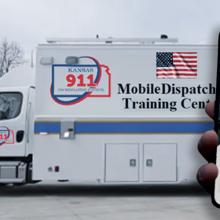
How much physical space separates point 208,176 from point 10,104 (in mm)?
9519

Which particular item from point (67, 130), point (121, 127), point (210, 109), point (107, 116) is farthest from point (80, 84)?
point (210, 109)

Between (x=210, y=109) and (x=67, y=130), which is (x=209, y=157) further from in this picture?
(x=67, y=130)

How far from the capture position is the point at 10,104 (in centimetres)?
1066

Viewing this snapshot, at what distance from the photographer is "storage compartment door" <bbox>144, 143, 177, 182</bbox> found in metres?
10.0

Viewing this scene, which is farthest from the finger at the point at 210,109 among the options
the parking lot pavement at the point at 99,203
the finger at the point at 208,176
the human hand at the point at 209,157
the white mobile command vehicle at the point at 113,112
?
the white mobile command vehicle at the point at 113,112

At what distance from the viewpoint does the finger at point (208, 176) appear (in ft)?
4.71

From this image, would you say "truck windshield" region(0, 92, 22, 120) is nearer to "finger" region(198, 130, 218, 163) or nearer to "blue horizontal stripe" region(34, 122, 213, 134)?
"blue horizontal stripe" region(34, 122, 213, 134)

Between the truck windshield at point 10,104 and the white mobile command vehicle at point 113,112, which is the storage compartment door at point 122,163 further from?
the truck windshield at point 10,104

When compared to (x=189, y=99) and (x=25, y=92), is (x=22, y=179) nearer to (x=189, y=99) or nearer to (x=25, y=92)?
(x=25, y=92)

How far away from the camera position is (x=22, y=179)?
1013 centimetres

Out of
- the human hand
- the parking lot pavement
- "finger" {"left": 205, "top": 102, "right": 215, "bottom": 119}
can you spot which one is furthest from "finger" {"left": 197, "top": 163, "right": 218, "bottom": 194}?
the parking lot pavement

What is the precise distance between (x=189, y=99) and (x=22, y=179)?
12.3 feet

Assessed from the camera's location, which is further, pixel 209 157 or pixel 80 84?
pixel 80 84

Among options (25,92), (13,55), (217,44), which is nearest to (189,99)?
(25,92)
